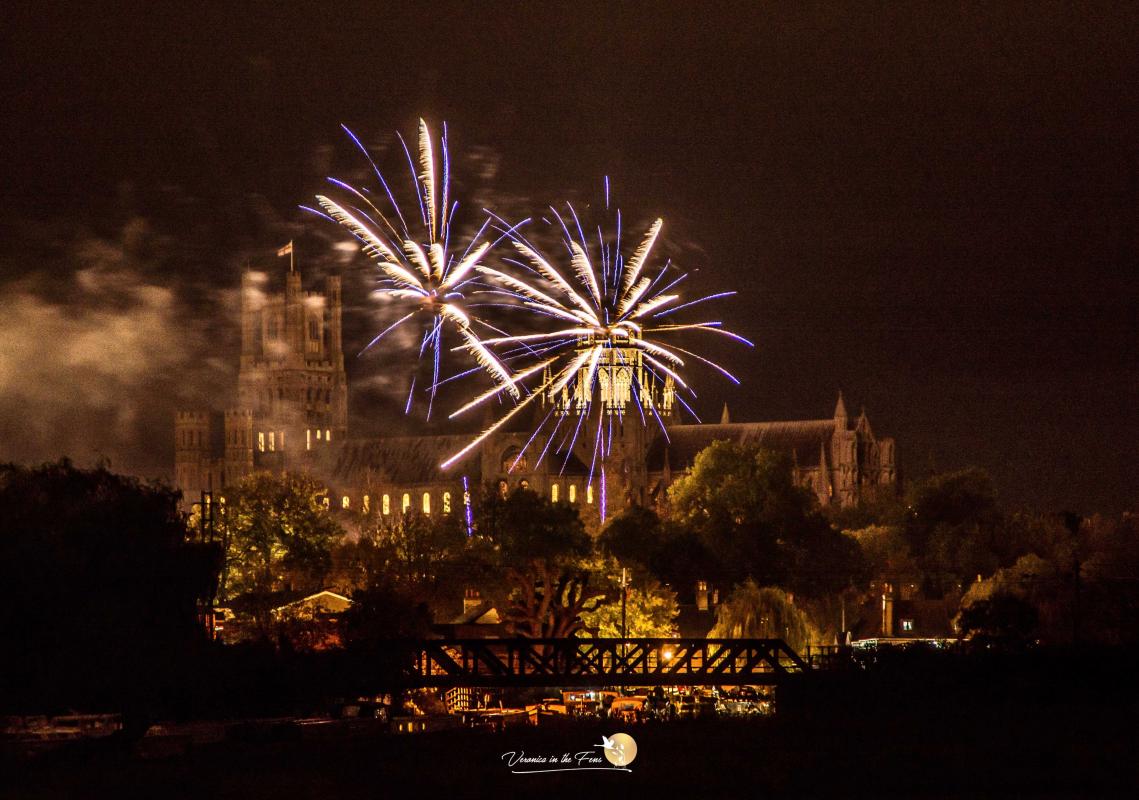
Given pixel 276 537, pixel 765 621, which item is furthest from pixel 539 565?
pixel 276 537

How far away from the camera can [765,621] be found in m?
123

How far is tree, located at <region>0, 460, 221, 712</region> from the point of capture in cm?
6391

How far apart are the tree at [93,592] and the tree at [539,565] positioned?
170 feet

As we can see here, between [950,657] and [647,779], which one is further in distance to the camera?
[950,657]

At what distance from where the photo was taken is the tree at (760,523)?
160625 mm

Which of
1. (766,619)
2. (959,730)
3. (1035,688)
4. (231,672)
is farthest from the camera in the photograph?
(766,619)

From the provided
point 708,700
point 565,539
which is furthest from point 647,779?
point 565,539

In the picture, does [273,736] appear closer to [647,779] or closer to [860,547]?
[647,779]

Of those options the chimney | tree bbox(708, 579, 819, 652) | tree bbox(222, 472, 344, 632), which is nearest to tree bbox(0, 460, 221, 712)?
tree bbox(708, 579, 819, 652)

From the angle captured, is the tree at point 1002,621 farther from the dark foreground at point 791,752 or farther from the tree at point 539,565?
the tree at point 539,565

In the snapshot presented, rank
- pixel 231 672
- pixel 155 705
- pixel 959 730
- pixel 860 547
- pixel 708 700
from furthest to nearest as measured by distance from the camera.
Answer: pixel 860 547 < pixel 708 700 < pixel 959 730 < pixel 231 672 < pixel 155 705

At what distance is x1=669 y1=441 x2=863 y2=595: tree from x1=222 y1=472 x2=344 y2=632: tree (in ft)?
97.6

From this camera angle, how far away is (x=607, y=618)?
4946 inches

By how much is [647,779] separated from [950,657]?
90.2ft
